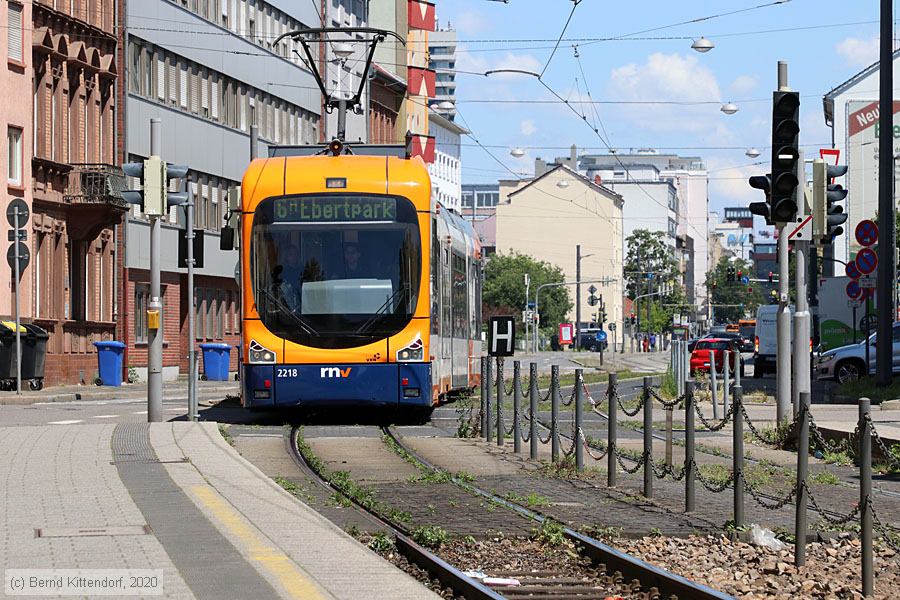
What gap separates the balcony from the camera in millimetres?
45188

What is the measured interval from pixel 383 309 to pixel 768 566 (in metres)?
12.9

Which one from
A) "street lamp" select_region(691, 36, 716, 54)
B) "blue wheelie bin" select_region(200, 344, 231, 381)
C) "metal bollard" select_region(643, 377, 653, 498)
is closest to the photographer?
"metal bollard" select_region(643, 377, 653, 498)

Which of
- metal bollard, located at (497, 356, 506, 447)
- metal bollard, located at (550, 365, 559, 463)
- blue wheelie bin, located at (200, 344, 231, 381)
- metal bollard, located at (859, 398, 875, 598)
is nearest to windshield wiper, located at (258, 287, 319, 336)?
metal bollard, located at (497, 356, 506, 447)

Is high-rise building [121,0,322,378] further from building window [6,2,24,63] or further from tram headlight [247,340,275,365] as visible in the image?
tram headlight [247,340,275,365]

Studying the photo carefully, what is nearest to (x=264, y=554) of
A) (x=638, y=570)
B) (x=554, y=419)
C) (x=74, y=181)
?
(x=638, y=570)

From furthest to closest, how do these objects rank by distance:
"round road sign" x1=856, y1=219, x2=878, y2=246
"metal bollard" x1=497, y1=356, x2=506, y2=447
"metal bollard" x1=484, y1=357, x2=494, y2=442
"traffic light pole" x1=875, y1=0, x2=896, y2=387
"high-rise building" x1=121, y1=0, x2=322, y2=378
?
"high-rise building" x1=121, y1=0, x2=322, y2=378, "traffic light pole" x1=875, y1=0, x2=896, y2=387, "round road sign" x1=856, y1=219, x2=878, y2=246, "metal bollard" x1=484, y1=357, x2=494, y2=442, "metal bollard" x1=497, y1=356, x2=506, y2=447

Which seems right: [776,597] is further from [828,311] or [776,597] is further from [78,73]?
[828,311]

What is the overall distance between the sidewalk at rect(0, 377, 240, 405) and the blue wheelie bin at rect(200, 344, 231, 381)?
3373 mm

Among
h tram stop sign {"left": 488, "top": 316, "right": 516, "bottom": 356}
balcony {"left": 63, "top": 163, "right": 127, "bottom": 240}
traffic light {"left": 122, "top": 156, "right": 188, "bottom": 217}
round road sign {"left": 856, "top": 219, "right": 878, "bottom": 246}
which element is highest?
balcony {"left": 63, "top": 163, "right": 127, "bottom": 240}

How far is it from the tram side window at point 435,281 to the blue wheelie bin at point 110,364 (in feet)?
72.4

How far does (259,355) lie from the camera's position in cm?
2306

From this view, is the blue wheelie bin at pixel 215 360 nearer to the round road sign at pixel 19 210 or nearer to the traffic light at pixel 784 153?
the round road sign at pixel 19 210

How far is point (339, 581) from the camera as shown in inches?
356

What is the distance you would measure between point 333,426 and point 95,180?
23.2m
